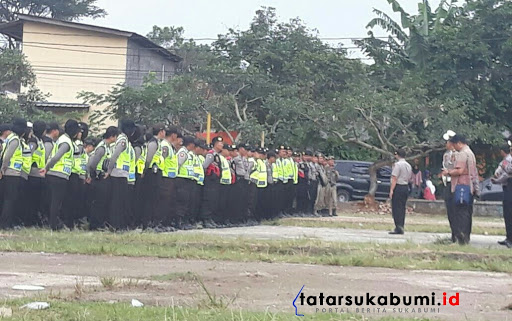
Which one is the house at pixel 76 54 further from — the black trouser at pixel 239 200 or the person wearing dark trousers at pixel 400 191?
the person wearing dark trousers at pixel 400 191

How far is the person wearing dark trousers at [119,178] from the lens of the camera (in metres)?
14.2

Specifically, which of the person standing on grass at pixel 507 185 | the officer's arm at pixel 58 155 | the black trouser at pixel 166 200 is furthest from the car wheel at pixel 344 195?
the officer's arm at pixel 58 155

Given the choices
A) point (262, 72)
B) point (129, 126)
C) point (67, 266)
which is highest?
point (262, 72)

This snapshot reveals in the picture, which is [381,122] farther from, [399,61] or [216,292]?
[216,292]

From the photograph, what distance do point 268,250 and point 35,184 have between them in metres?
4.93

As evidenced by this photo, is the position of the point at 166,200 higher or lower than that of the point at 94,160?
lower

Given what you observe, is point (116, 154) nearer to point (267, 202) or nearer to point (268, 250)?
point (268, 250)

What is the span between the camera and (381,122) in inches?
1169

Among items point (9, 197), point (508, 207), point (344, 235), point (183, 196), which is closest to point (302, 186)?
point (344, 235)

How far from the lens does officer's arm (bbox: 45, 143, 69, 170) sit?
558 inches

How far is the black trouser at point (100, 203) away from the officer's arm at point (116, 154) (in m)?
0.34

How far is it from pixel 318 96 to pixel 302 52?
6.20ft

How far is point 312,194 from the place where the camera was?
25203 mm

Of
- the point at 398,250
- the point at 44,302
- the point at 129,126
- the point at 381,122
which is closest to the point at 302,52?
the point at 381,122
